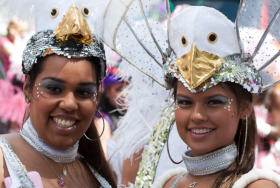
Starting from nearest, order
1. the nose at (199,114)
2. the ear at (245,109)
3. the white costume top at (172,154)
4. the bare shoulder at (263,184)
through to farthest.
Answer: the bare shoulder at (263,184) < the nose at (199,114) < the ear at (245,109) < the white costume top at (172,154)

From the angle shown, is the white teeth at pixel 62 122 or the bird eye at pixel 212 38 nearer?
the bird eye at pixel 212 38

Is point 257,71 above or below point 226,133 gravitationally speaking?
above

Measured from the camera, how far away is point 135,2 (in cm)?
334

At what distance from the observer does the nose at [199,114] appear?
109 inches

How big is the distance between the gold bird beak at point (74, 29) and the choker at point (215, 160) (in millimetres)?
922

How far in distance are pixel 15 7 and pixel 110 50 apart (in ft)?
2.18

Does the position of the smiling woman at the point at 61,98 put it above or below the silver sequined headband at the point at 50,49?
below

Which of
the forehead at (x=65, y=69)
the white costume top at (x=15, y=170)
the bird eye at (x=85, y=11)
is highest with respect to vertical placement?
the bird eye at (x=85, y=11)

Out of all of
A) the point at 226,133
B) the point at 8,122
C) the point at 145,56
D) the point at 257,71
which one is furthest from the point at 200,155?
the point at 8,122

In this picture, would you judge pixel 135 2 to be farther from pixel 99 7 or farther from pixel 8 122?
pixel 8 122

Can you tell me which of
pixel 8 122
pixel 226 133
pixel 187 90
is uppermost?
pixel 187 90

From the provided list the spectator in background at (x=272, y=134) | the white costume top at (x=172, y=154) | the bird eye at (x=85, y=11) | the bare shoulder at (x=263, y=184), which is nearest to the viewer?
the bare shoulder at (x=263, y=184)

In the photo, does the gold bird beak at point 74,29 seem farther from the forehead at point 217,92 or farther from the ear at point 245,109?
the ear at point 245,109

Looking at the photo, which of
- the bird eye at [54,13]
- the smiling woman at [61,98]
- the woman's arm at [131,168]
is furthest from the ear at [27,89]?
the woman's arm at [131,168]
